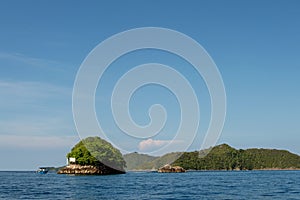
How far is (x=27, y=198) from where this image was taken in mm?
63344

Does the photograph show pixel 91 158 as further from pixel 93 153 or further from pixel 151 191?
pixel 151 191

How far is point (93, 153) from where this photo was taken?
188375 millimetres

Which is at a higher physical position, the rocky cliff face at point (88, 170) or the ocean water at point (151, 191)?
the rocky cliff face at point (88, 170)

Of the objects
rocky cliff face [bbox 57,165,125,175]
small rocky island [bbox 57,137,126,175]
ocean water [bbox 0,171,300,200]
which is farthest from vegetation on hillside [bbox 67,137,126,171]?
ocean water [bbox 0,171,300,200]

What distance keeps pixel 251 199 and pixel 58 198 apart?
96.0ft

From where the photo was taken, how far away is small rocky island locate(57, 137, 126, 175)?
18650 cm

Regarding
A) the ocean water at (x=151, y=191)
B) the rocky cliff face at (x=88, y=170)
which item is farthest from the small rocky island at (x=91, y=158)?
the ocean water at (x=151, y=191)

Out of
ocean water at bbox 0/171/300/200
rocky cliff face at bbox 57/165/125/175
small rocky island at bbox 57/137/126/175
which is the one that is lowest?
ocean water at bbox 0/171/300/200

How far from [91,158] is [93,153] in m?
2.65

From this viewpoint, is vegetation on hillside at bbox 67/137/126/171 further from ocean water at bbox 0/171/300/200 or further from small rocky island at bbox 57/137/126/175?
ocean water at bbox 0/171/300/200

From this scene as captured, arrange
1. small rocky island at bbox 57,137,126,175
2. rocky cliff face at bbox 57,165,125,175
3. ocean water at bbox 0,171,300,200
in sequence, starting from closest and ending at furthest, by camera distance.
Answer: ocean water at bbox 0,171,300,200
rocky cliff face at bbox 57,165,125,175
small rocky island at bbox 57,137,126,175

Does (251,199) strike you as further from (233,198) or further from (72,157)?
(72,157)

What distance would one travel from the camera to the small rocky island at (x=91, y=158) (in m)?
186

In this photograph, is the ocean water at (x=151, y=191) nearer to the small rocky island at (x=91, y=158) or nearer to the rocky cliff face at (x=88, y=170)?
the rocky cliff face at (x=88, y=170)
